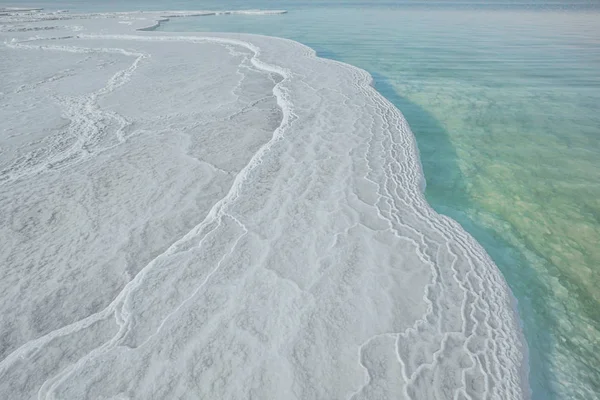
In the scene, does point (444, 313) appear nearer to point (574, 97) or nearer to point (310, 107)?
point (310, 107)

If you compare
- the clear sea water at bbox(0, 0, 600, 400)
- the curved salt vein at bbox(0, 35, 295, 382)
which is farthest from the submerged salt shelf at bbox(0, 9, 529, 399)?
the clear sea water at bbox(0, 0, 600, 400)

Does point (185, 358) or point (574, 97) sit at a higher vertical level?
point (574, 97)

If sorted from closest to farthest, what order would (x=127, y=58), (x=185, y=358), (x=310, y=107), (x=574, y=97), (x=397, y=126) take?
(x=185, y=358), (x=397, y=126), (x=310, y=107), (x=574, y=97), (x=127, y=58)

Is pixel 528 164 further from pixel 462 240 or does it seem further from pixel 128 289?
pixel 128 289

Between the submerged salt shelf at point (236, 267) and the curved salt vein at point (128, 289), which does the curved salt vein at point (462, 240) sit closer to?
the submerged salt shelf at point (236, 267)

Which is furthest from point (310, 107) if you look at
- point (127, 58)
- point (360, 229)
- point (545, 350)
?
point (127, 58)

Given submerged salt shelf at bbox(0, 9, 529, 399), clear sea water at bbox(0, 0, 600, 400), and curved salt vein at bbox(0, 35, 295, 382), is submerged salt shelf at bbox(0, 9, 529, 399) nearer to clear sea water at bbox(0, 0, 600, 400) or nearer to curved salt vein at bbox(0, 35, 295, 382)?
curved salt vein at bbox(0, 35, 295, 382)

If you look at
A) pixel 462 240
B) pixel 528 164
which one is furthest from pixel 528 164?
pixel 462 240
